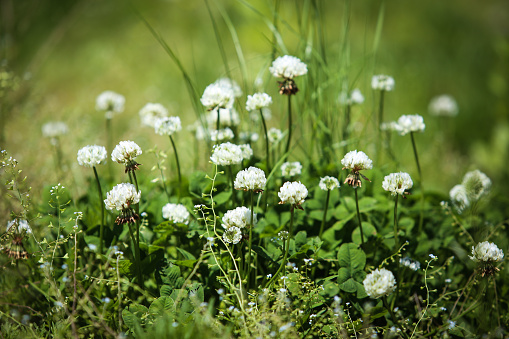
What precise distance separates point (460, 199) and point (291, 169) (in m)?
0.78

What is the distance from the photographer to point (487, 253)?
4.71 ft

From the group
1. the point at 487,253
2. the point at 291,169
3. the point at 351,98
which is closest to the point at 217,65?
the point at 351,98

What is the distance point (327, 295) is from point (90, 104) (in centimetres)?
312

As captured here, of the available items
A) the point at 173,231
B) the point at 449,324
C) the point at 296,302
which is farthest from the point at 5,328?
the point at 449,324

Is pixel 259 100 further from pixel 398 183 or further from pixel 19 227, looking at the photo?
pixel 19 227

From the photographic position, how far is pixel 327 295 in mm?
1550

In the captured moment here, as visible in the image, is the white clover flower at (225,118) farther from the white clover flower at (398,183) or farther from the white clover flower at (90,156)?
the white clover flower at (398,183)

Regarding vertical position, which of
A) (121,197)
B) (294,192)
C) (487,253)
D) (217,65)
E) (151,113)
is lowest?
(487,253)

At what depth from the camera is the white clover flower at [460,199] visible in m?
1.87

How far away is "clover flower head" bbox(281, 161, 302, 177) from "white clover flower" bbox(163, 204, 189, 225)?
45 cm

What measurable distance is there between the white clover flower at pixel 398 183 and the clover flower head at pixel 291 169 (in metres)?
0.42

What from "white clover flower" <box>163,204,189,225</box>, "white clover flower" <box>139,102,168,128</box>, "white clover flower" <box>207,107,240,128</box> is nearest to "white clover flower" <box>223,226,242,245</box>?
"white clover flower" <box>163,204,189,225</box>

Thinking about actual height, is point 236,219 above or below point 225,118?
below

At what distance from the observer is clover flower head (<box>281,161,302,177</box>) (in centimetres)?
179
